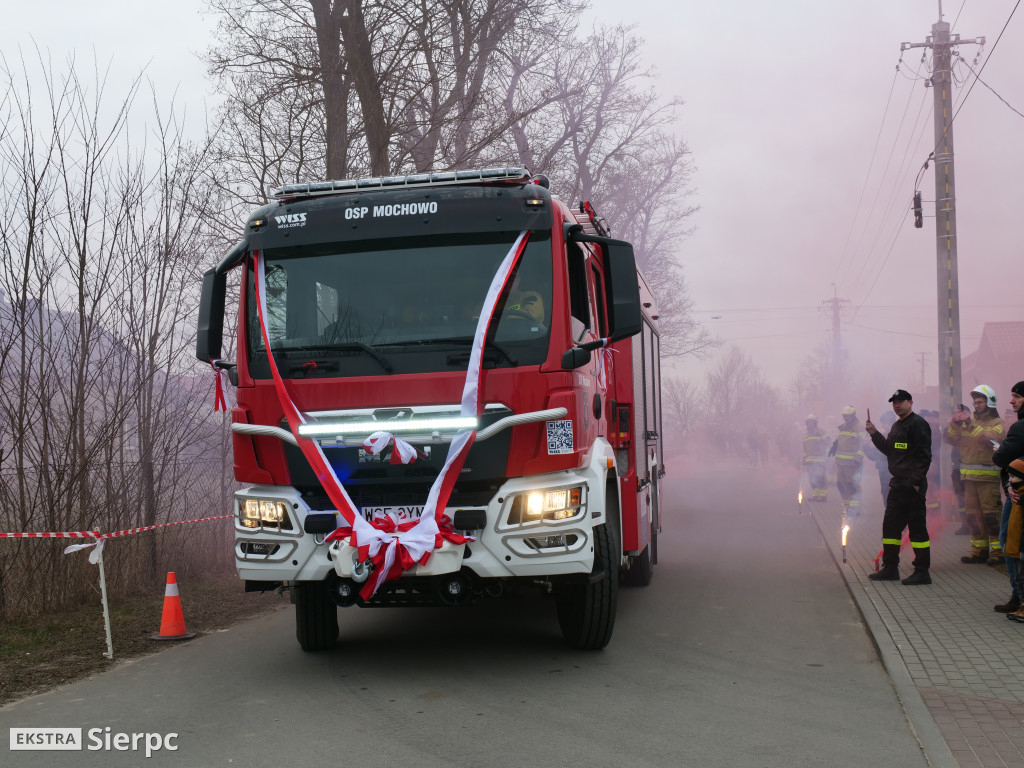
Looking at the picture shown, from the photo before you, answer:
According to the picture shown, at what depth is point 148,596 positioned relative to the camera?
32.2 feet

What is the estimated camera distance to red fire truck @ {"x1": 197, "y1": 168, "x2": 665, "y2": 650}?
19.3ft

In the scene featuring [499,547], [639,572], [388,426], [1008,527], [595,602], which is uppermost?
[388,426]

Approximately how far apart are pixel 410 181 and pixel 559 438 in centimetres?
203

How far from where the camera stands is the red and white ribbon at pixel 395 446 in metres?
5.74

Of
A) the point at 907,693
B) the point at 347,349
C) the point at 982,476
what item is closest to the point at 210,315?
the point at 347,349

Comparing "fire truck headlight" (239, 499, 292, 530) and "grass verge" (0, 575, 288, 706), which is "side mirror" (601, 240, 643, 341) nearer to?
"fire truck headlight" (239, 499, 292, 530)

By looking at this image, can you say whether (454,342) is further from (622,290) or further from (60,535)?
(60,535)

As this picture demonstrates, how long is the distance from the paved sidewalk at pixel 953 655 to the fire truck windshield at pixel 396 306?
115 inches

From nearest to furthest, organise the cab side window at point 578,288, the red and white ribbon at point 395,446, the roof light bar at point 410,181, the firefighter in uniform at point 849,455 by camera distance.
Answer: the red and white ribbon at point 395,446 → the cab side window at point 578,288 → the roof light bar at point 410,181 → the firefighter in uniform at point 849,455

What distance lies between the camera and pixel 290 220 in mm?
6477

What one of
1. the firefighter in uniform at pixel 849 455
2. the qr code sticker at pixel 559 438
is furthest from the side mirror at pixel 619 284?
the firefighter in uniform at pixel 849 455

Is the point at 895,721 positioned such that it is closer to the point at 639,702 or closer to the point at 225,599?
the point at 639,702

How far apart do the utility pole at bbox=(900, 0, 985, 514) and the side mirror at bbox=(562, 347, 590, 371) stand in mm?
11217

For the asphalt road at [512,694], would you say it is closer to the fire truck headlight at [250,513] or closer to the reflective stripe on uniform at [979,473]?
the fire truck headlight at [250,513]
